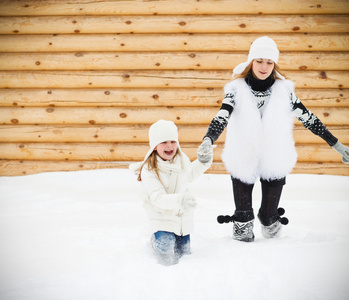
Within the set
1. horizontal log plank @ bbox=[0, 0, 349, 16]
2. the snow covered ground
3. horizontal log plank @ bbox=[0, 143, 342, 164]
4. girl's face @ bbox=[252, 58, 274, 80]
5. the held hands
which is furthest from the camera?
horizontal log plank @ bbox=[0, 143, 342, 164]

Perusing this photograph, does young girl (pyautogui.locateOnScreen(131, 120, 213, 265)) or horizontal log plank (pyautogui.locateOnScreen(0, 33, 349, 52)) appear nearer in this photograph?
young girl (pyautogui.locateOnScreen(131, 120, 213, 265))

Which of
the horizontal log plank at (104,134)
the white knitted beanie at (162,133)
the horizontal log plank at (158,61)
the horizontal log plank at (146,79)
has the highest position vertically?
the horizontal log plank at (158,61)

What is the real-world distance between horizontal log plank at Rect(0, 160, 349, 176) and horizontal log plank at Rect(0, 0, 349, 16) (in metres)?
1.92

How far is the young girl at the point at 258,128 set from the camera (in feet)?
6.38

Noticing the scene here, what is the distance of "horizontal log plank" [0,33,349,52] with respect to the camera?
141 inches

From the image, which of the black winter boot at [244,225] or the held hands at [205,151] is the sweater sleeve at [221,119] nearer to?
the held hands at [205,151]

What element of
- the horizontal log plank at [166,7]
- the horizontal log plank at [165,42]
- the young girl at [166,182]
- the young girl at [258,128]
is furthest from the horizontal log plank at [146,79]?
the young girl at [166,182]

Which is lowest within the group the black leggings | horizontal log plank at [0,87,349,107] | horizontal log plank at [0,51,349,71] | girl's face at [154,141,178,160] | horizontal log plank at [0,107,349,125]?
the black leggings

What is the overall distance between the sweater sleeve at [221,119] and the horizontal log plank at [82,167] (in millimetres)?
1915

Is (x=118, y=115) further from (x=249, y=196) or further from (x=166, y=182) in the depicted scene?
(x=249, y=196)

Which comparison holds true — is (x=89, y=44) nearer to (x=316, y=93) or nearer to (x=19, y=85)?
(x=19, y=85)

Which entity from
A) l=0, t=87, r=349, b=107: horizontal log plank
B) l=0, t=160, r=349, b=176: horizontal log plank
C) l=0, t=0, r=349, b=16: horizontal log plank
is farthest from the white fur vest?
l=0, t=0, r=349, b=16: horizontal log plank

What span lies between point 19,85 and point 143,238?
9.34 ft

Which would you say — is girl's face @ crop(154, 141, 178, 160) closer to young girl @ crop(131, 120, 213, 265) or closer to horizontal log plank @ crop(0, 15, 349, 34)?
young girl @ crop(131, 120, 213, 265)
